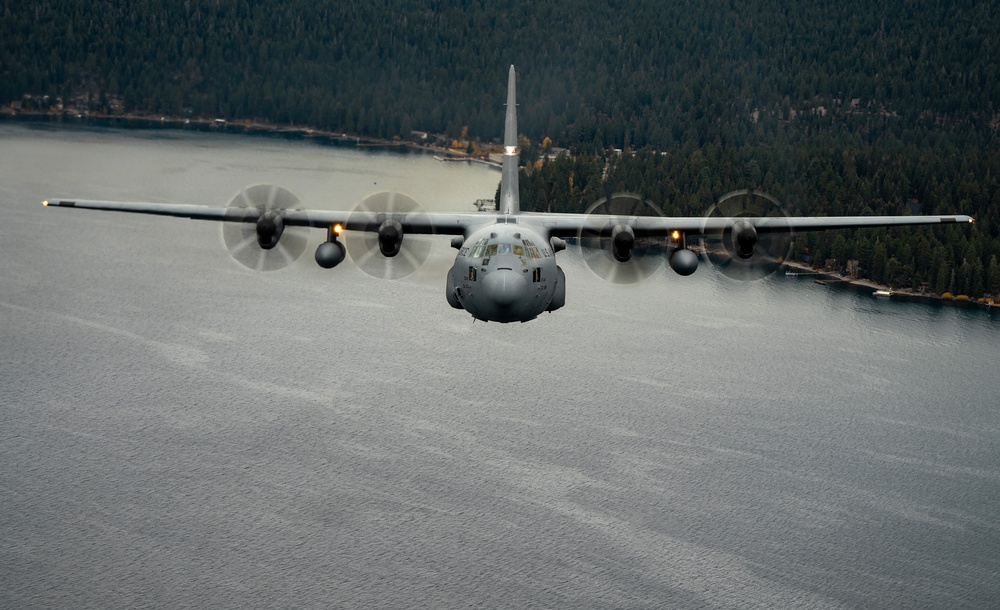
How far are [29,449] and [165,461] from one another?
68.6 feet

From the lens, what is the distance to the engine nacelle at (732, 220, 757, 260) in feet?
283

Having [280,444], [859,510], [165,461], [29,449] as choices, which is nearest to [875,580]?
[859,510]

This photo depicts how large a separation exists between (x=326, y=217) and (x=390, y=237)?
6807 millimetres

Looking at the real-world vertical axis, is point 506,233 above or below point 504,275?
above

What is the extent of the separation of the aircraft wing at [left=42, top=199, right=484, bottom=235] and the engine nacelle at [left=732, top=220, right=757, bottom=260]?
18977 mm

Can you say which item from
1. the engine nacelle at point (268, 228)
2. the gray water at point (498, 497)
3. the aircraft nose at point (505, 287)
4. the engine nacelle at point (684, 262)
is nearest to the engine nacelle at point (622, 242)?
the engine nacelle at point (684, 262)

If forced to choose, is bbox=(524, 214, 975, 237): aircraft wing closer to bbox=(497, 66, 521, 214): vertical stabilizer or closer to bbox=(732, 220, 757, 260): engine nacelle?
bbox=(732, 220, 757, 260): engine nacelle

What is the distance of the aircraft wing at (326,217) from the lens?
8394 centimetres

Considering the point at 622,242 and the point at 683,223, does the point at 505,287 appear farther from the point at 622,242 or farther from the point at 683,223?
the point at 683,223

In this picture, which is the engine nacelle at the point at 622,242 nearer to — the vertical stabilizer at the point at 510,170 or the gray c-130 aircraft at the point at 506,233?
the gray c-130 aircraft at the point at 506,233

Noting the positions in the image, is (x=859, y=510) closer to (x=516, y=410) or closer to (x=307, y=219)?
(x=516, y=410)

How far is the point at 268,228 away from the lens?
283 ft

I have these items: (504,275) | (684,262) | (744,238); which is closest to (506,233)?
(504,275)

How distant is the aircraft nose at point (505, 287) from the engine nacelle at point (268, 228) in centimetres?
2051
